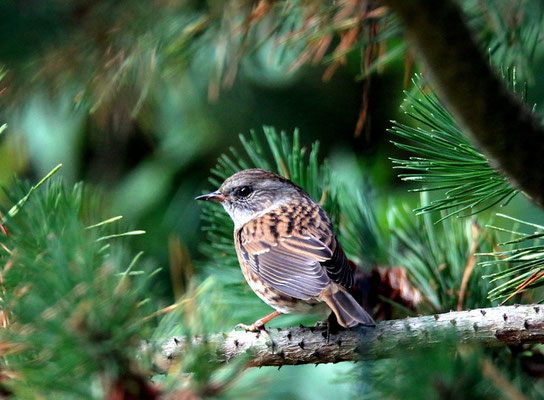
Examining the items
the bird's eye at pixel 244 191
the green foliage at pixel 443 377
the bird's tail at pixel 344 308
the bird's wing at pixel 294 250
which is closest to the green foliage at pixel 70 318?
the green foliage at pixel 443 377

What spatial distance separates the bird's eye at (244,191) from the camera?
12.0ft

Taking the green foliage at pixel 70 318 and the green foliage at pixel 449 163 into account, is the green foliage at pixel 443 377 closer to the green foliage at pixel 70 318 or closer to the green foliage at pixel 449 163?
the green foliage at pixel 70 318

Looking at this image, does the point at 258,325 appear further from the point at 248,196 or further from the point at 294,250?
the point at 248,196

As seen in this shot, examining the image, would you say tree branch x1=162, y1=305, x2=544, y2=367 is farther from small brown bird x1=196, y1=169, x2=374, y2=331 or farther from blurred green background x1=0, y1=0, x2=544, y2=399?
blurred green background x1=0, y1=0, x2=544, y2=399

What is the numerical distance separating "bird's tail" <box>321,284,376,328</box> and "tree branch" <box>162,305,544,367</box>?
0.04 metres

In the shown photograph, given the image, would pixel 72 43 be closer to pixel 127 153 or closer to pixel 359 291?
pixel 359 291

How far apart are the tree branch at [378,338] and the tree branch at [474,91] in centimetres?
63

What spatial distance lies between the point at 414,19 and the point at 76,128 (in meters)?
4.76

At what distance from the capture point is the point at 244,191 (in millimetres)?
3688

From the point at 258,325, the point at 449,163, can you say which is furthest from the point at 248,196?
the point at 449,163

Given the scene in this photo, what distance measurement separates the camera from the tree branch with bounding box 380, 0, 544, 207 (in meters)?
1.23

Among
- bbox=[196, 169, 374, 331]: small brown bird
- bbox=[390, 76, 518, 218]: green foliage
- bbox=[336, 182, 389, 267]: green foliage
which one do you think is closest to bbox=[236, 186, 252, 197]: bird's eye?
bbox=[196, 169, 374, 331]: small brown bird

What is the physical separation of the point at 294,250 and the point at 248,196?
614mm

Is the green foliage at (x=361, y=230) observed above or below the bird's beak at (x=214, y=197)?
below
